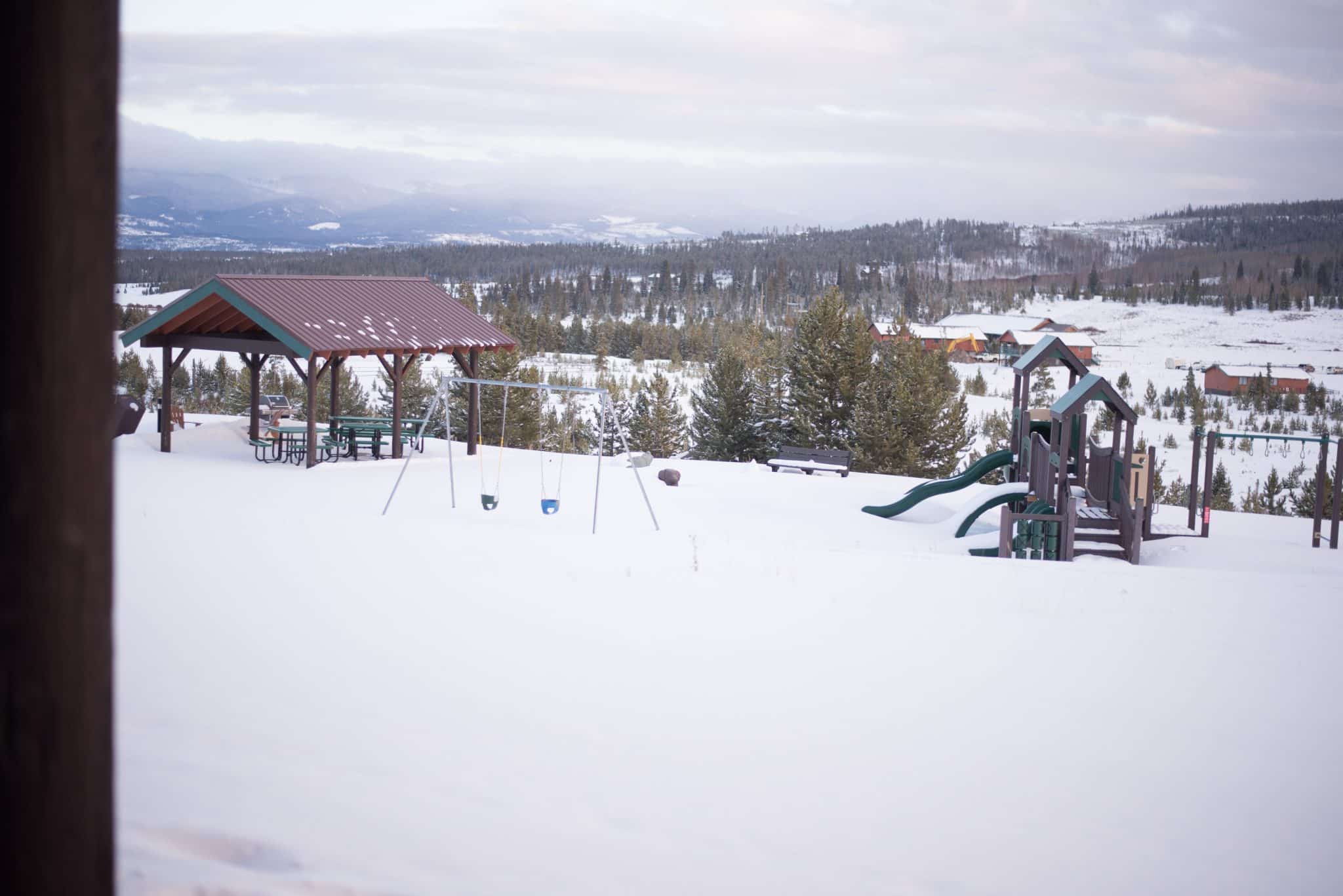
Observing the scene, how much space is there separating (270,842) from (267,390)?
155ft

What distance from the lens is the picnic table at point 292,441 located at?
63.4 feet

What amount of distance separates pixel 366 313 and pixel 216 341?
8.55ft

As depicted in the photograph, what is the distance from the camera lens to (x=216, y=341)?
19625 mm

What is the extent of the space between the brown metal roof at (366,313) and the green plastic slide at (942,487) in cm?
833

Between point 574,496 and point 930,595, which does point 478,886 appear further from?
point 574,496

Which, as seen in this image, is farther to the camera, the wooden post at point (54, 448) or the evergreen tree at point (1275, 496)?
the evergreen tree at point (1275, 496)

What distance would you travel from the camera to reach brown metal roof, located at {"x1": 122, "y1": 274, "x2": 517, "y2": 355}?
18.4m

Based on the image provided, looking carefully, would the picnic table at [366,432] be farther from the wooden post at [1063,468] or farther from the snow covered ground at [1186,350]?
the snow covered ground at [1186,350]

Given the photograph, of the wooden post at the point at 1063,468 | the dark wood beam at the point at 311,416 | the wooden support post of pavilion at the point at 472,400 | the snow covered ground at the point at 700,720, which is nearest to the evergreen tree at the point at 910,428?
the wooden support post of pavilion at the point at 472,400

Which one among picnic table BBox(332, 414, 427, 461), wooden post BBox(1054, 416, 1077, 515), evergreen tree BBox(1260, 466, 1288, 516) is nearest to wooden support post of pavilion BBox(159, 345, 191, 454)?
picnic table BBox(332, 414, 427, 461)

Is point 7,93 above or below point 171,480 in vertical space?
above

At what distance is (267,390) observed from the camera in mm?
48000

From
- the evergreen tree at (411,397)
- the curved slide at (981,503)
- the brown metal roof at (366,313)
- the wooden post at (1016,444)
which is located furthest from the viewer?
the evergreen tree at (411,397)

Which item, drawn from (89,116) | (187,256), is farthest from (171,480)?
(187,256)
